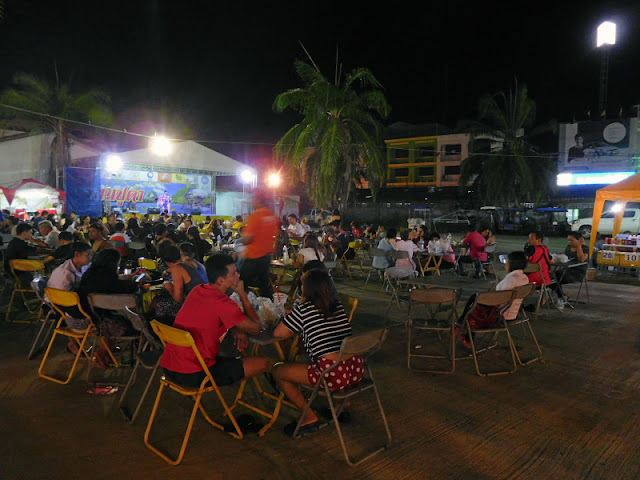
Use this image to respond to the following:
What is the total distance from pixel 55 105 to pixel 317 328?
2369 cm

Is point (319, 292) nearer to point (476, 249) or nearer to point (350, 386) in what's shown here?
point (350, 386)

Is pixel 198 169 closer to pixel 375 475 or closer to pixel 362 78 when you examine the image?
pixel 362 78

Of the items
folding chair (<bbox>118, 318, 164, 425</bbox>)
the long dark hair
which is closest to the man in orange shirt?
folding chair (<bbox>118, 318, 164, 425</bbox>)

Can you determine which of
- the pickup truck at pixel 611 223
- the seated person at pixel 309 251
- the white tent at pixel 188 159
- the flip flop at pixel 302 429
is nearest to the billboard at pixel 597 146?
the pickup truck at pixel 611 223

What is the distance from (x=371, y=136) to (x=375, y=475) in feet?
48.2

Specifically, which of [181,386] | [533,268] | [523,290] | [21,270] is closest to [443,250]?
[533,268]

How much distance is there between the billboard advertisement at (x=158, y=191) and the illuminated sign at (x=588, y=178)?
25.3m

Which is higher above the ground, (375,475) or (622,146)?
(622,146)

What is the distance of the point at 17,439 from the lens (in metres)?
3.21

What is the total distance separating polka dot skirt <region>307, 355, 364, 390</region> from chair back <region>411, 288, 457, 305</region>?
1.70 m

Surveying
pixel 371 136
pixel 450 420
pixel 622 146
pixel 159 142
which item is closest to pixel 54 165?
pixel 159 142

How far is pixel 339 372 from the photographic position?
3156 mm

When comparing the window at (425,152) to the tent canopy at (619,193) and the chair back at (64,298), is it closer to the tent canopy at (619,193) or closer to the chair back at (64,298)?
the tent canopy at (619,193)

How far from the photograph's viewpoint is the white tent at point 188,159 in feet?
68.5
